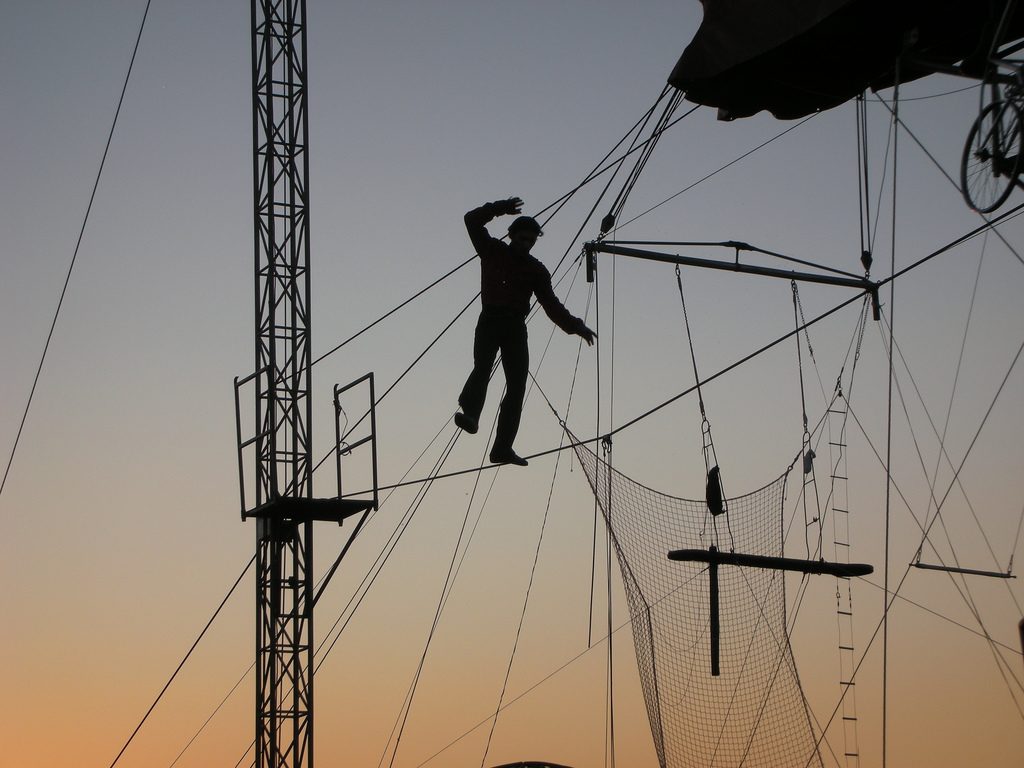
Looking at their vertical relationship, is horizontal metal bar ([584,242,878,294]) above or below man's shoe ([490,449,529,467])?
above

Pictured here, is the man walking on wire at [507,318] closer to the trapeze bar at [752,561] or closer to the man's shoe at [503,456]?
the man's shoe at [503,456]

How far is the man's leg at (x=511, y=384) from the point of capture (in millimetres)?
10969

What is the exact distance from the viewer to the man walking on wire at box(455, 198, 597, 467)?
35.8 ft

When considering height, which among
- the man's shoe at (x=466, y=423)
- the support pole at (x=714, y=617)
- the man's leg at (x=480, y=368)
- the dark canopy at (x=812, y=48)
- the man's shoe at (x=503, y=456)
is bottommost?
the support pole at (x=714, y=617)

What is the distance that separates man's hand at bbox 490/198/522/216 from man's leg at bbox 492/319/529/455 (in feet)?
2.40

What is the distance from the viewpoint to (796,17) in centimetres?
1172

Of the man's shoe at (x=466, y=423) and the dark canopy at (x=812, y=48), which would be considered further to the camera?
the dark canopy at (x=812, y=48)

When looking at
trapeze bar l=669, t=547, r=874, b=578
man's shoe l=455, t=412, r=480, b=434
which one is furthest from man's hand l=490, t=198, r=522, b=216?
trapeze bar l=669, t=547, r=874, b=578

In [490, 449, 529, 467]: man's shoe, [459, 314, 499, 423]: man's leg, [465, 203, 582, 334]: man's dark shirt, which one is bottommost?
[490, 449, 529, 467]: man's shoe

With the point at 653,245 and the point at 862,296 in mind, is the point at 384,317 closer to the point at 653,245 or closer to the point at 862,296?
the point at 653,245

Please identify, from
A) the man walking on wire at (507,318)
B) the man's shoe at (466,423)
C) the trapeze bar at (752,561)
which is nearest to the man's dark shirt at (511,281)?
the man walking on wire at (507,318)

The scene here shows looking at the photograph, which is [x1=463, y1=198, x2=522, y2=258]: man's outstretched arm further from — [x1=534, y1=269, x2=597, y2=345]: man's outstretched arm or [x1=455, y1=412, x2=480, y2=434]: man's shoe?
[x1=455, y1=412, x2=480, y2=434]: man's shoe

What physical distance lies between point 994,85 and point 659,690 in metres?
5.27

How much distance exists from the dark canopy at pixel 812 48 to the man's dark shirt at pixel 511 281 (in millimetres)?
2116
